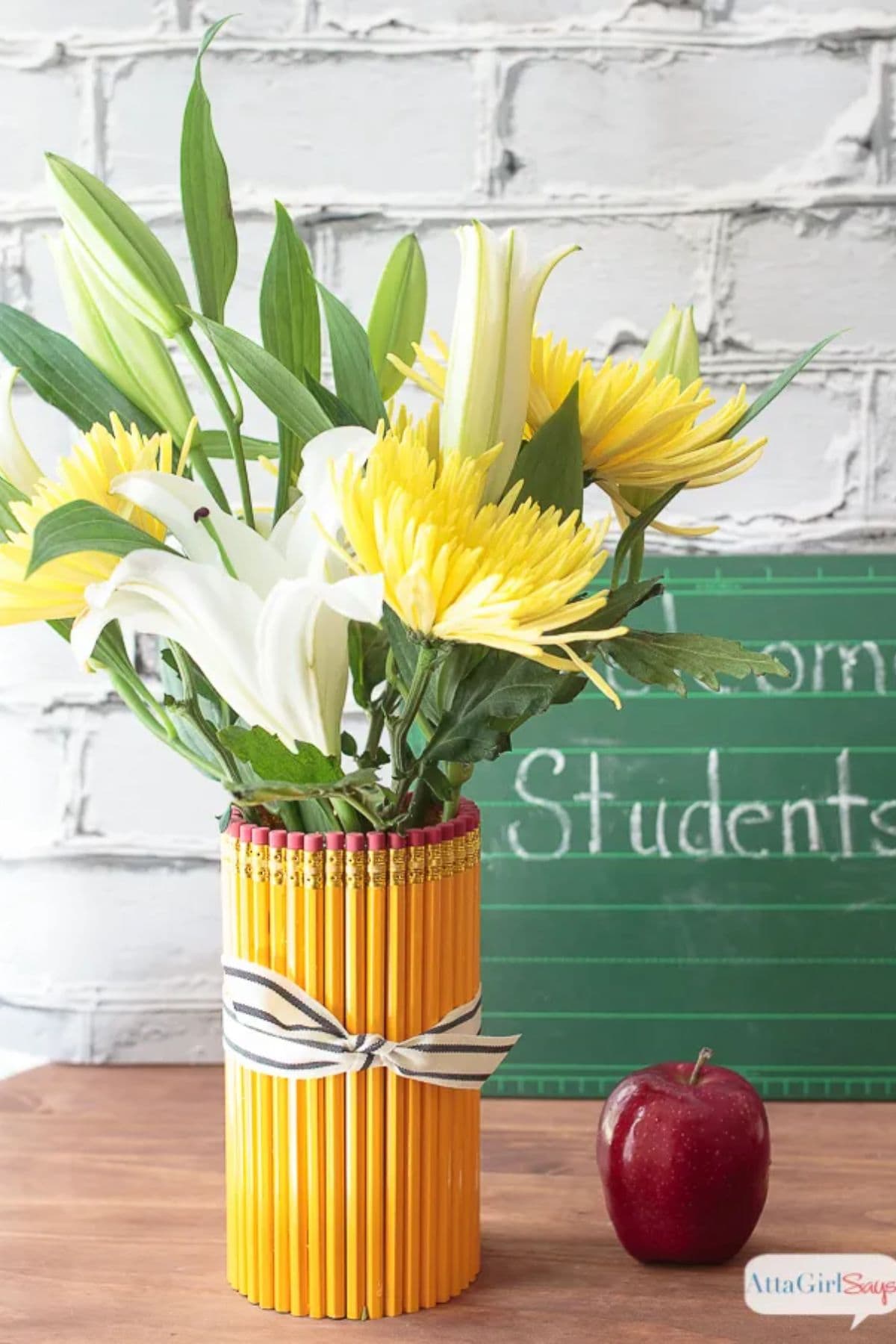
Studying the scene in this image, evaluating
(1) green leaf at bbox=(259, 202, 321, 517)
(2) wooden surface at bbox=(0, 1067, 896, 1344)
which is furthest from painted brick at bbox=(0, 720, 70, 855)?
(1) green leaf at bbox=(259, 202, 321, 517)

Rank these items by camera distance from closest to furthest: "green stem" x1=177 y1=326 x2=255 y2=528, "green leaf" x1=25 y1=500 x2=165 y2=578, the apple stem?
"green leaf" x1=25 y1=500 x2=165 y2=578, "green stem" x1=177 y1=326 x2=255 y2=528, the apple stem

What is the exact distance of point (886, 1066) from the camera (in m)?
0.95

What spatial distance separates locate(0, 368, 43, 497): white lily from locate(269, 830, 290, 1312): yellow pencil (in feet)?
0.66

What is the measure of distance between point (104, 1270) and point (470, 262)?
543 mm

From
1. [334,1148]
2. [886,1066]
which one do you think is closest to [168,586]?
[334,1148]

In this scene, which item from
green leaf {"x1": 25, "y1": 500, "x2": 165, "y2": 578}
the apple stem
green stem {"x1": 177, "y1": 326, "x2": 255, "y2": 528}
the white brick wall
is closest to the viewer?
green leaf {"x1": 25, "y1": 500, "x2": 165, "y2": 578}

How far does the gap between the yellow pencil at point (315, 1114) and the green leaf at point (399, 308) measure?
248 millimetres

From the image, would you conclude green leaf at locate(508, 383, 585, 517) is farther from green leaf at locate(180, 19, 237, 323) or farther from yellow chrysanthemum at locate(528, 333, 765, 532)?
green leaf at locate(180, 19, 237, 323)

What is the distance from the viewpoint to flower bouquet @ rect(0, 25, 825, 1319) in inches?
21.8

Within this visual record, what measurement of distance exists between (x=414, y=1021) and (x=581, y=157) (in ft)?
1.99

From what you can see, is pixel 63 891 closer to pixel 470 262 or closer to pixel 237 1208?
pixel 237 1208

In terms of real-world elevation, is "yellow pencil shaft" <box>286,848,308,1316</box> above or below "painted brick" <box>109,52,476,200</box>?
below

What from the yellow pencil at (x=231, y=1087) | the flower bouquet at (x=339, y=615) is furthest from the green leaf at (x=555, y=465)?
the yellow pencil at (x=231, y=1087)

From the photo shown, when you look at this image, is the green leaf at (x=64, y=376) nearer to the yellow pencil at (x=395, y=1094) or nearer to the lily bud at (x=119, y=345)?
the lily bud at (x=119, y=345)
